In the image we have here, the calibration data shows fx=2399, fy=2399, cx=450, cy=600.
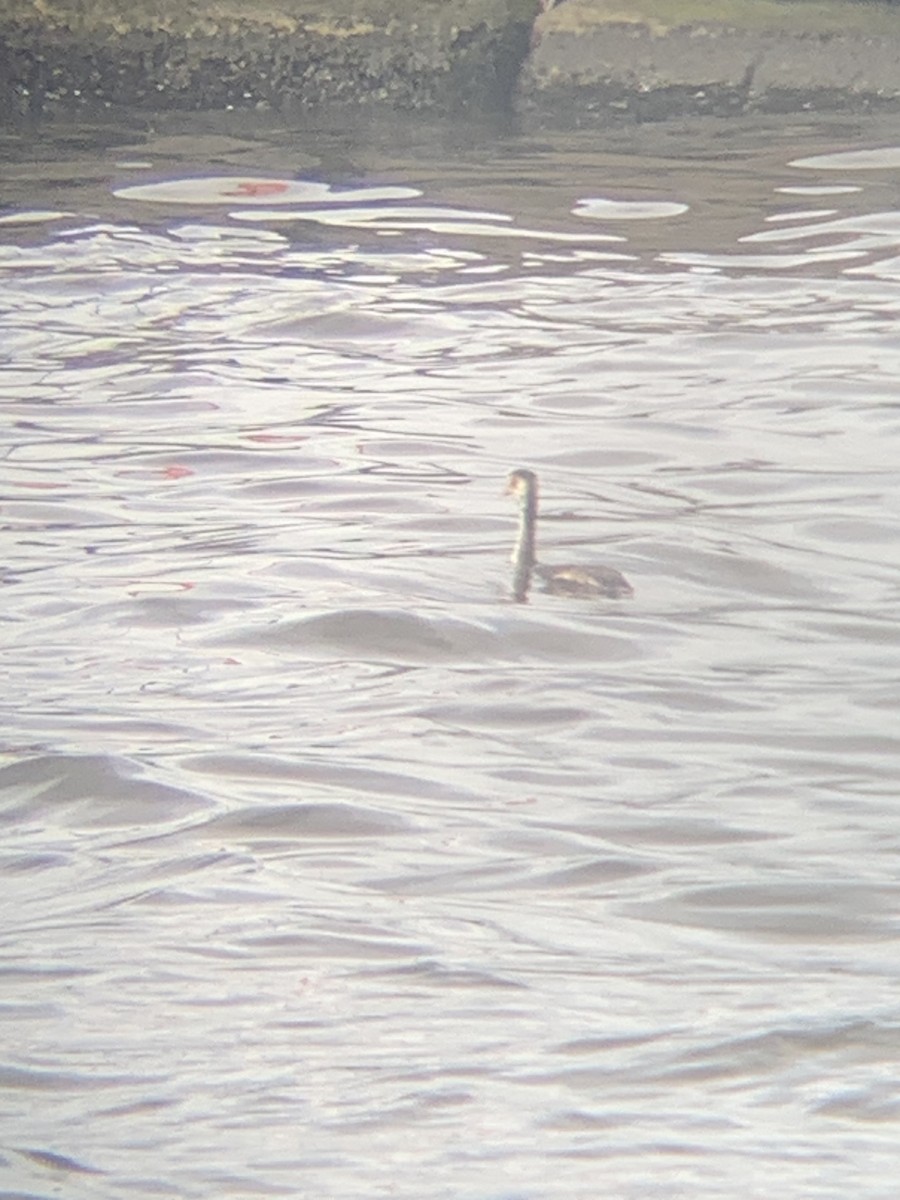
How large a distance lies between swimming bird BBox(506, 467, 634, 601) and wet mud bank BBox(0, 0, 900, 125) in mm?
7993

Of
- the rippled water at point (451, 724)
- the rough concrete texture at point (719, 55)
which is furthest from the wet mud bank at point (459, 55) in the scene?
the rippled water at point (451, 724)

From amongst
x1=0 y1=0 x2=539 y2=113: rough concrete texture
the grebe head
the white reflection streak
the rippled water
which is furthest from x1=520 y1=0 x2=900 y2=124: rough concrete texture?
the grebe head

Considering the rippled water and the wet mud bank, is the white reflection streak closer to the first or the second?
the rippled water

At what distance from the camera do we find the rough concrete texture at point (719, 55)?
1374 cm

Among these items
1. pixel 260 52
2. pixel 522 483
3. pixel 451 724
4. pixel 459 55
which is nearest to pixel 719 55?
pixel 459 55

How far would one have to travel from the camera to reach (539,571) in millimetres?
6184

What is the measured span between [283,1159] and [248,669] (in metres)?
2.31


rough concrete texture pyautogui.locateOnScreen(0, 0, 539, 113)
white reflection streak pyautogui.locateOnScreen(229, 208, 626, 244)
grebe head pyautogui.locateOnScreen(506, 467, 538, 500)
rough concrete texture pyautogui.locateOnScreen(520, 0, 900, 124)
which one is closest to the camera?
grebe head pyautogui.locateOnScreen(506, 467, 538, 500)

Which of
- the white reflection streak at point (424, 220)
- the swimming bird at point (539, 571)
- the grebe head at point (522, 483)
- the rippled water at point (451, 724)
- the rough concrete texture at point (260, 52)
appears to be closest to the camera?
the rippled water at point (451, 724)

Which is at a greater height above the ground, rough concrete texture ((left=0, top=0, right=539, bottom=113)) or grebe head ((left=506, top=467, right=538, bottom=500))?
rough concrete texture ((left=0, top=0, right=539, bottom=113))

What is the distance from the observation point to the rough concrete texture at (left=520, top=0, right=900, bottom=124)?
1374 centimetres

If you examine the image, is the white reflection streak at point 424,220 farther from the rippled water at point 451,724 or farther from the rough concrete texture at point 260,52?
the rough concrete texture at point 260,52

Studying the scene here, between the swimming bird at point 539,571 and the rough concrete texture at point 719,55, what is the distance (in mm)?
7978

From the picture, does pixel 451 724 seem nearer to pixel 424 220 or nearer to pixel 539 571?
pixel 539 571
